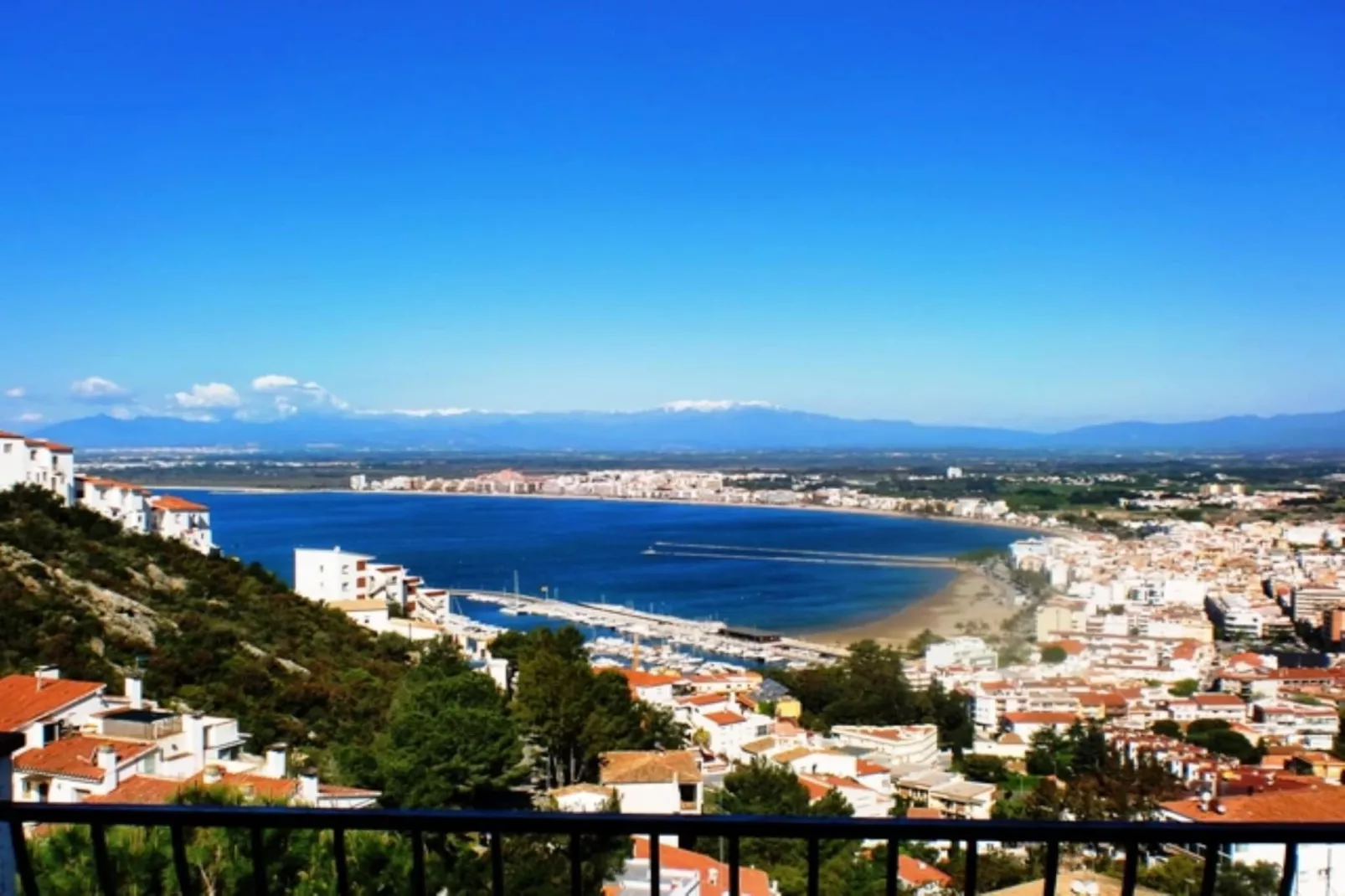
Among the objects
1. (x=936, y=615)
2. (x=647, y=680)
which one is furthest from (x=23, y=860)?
(x=936, y=615)

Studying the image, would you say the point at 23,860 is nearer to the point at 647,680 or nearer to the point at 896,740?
the point at 896,740

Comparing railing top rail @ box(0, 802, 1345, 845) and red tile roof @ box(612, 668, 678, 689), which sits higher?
railing top rail @ box(0, 802, 1345, 845)

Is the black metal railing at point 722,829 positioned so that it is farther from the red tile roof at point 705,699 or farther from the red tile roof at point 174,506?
the red tile roof at point 174,506

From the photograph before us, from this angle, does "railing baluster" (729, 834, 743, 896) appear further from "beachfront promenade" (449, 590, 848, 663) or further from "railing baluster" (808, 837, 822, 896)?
"beachfront promenade" (449, 590, 848, 663)

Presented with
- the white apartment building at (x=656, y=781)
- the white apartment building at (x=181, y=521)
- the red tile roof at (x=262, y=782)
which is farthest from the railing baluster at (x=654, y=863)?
the white apartment building at (x=181, y=521)

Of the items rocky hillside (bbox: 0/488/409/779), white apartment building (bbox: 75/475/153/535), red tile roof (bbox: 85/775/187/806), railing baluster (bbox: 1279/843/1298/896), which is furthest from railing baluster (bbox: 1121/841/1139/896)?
white apartment building (bbox: 75/475/153/535)

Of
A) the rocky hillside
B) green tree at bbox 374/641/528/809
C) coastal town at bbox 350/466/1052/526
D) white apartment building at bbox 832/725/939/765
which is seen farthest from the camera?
coastal town at bbox 350/466/1052/526
